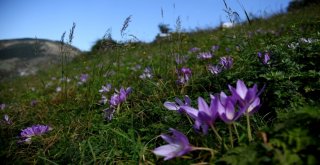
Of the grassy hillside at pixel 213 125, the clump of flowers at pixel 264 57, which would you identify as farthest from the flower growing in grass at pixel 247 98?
the clump of flowers at pixel 264 57

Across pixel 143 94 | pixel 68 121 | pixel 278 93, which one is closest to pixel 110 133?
pixel 68 121

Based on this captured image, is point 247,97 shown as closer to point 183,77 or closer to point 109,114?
point 109,114

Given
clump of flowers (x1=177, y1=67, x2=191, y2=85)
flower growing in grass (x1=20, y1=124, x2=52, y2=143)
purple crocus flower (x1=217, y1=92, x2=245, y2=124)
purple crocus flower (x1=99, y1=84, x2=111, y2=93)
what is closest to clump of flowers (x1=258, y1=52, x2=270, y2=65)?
clump of flowers (x1=177, y1=67, x2=191, y2=85)

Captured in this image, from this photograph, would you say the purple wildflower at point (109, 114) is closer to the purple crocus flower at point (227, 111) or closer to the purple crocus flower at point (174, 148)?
the purple crocus flower at point (174, 148)

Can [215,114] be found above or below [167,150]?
above

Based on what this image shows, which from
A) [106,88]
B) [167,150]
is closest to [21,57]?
[106,88]

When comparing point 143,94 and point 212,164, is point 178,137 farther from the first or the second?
point 143,94
